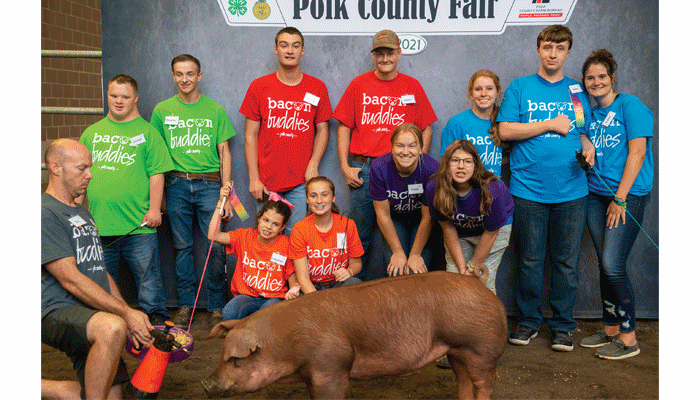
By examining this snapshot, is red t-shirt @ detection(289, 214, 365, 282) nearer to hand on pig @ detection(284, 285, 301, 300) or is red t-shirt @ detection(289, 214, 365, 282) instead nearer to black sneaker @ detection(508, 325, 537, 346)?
hand on pig @ detection(284, 285, 301, 300)

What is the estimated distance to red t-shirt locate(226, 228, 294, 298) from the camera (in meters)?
3.36

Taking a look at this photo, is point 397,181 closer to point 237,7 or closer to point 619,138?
point 619,138

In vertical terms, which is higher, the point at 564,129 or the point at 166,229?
the point at 564,129

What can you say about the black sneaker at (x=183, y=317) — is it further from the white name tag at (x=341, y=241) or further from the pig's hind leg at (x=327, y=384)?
the pig's hind leg at (x=327, y=384)

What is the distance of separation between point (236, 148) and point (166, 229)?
2.89 ft

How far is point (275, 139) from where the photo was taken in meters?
3.97

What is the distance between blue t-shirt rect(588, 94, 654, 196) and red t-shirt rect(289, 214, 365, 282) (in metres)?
1.65

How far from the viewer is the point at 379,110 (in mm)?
3863

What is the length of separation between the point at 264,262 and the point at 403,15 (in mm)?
2182

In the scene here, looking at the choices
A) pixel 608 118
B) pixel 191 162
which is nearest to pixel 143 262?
pixel 191 162

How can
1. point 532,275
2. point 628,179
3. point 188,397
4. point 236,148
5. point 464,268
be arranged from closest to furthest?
point 188,397 → point 464,268 → point 628,179 → point 532,275 → point 236,148

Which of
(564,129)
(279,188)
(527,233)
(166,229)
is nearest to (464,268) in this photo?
(527,233)

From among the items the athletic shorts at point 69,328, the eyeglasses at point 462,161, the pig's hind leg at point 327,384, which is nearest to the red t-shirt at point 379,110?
the eyeglasses at point 462,161

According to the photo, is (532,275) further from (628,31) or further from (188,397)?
(188,397)
